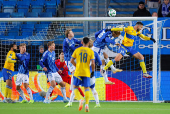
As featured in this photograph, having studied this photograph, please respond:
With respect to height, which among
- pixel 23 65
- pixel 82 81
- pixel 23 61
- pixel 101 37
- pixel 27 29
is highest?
pixel 27 29

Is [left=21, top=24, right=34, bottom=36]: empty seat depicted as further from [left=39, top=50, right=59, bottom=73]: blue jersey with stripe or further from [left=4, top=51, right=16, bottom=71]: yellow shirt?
[left=39, top=50, right=59, bottom=73]: blue jersey with stripe

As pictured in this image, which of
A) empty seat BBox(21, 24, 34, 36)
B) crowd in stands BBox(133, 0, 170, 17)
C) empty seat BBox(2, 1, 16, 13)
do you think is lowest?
empty seat BBox(21, 24, 34, 36)

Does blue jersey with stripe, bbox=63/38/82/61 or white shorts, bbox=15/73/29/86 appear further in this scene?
white shorts, bbox=15/73/29/86

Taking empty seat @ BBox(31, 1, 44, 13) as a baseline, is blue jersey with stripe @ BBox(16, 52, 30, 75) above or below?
below

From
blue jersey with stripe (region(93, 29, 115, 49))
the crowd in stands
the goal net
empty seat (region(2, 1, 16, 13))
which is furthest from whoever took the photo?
empty seat (region(2, 1, 16, 13))

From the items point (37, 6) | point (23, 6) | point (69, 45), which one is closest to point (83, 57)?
point (69, 45)

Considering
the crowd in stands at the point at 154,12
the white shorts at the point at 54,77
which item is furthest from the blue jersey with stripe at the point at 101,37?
the crowd in stands at the point at 154,12

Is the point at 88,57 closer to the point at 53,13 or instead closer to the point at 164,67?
the point at 164,67

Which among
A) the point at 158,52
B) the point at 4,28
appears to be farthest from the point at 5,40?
the point at 158,52

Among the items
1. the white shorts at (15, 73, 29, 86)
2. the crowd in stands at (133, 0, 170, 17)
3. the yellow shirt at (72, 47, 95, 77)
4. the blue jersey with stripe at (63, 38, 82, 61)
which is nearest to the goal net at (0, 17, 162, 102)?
the white shorts at (15, 73, 29, 86)

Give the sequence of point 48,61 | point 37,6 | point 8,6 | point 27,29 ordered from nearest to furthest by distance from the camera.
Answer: point 48,61 < point 27,29 < point 37,6 < point 8,6

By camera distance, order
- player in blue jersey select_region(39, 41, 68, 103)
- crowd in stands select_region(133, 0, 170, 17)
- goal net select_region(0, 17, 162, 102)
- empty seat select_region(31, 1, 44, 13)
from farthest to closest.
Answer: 1. empty seat select_region(31, 1, 44, 13)
2. crowd in stands select_region(133, 0, 170, 17)
3. goal net select_region(0, 17, 162, 102)
4. player in blue jersey select_region(39, 41, 68, 103)

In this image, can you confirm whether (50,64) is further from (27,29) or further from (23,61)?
(27,29)

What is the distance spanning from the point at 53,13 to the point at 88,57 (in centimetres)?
929
